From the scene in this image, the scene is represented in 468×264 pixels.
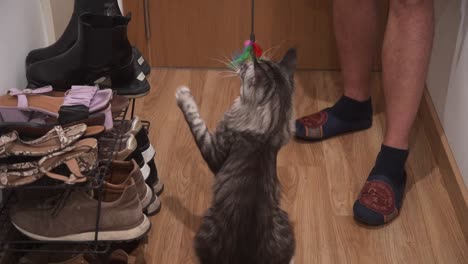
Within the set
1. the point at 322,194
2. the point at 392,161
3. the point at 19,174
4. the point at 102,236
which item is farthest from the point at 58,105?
the point at 392,161

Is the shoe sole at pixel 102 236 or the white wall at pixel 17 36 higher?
the white wall at pixel 17 36

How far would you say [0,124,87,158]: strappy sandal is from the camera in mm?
1182

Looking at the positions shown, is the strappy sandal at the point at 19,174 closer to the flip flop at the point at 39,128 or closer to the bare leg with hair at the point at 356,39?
the flip flop at the point at 39,128

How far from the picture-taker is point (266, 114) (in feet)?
4.44

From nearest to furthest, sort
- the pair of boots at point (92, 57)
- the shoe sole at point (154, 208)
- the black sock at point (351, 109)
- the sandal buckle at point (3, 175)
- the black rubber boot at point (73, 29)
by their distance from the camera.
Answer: the sandal buckle at point (3, 175), the pair of boots at point (92, 57), the black rubber boot at point (73, 29), the shoe sole at point (154, 208), the black sock at point (351, 109)

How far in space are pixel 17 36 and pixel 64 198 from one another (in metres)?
0.47

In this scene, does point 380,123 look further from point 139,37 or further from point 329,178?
point 139,37

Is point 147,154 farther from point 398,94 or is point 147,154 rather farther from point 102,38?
point 398,94

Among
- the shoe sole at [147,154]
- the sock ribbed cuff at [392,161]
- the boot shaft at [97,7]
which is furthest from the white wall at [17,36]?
the sock ribbed cuff at [392,161]

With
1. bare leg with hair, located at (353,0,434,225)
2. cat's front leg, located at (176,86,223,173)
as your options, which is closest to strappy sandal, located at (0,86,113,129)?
cat's front leg, located at (176,86,223,173)

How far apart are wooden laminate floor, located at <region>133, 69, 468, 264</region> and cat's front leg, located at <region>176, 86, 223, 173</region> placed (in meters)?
0.26

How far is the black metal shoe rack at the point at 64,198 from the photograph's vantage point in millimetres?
1219

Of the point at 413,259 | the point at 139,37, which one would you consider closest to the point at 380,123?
the point at 413,259

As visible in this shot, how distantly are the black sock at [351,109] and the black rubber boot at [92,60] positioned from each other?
80 centimetres
